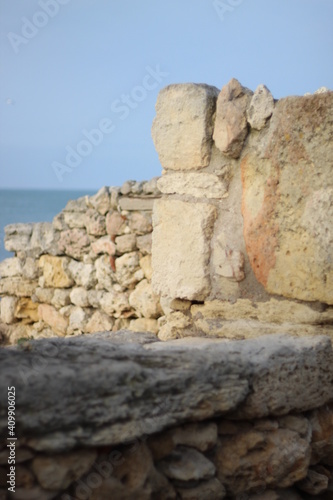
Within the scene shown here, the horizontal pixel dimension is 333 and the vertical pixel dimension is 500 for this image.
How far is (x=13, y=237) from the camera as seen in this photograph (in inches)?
235

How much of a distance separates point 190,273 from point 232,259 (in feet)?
0.69

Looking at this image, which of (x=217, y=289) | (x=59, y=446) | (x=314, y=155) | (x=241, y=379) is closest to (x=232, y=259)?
(x=217, y=289)

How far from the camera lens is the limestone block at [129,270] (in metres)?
5.01

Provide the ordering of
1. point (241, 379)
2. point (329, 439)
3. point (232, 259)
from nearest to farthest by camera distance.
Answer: point (241, 379) < point (329, 439) < point (232, 259)

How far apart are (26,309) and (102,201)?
5.20ft

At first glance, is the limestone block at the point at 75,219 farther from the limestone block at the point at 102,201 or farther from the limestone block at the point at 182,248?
the limestone block at the point at 182,248

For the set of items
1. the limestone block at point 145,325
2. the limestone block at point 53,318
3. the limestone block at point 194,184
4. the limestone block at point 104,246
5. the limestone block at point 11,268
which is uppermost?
the limestone block at point 194,184

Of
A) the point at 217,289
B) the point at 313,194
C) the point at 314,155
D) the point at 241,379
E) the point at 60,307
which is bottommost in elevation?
the point at 60,307

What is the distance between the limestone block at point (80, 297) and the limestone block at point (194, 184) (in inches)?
115

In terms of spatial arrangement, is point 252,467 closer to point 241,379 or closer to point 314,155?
point 241,379

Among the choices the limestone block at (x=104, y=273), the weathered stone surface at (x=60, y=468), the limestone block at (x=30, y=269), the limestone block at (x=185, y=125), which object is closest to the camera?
the weathered stone surface at (x=60, y=468)

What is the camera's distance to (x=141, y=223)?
4887 millimetres

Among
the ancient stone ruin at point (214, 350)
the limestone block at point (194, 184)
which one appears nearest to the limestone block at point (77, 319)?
the ancient stone ruin at point (214, 350)

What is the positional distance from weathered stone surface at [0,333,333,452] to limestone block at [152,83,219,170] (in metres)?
0.92
